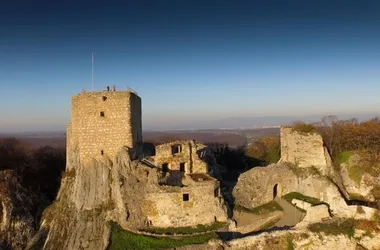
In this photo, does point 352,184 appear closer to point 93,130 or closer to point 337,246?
point 337,246

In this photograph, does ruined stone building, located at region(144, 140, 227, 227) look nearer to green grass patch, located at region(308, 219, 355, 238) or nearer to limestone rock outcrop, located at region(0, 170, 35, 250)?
green grass patch, located at region(308, 219, 355, 238)

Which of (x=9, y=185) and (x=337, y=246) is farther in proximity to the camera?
(x=9, y=185)

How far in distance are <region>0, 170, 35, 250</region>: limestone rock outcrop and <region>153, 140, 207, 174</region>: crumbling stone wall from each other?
12.8m

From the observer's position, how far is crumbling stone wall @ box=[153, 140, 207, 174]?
2538 cm

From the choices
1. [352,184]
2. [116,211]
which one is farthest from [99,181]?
[352,184]

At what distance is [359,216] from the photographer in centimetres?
2425

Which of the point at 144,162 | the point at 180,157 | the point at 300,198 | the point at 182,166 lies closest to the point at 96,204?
the point at 144,162

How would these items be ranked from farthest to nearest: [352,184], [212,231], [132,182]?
[352,184]
[132,182]
[212,231]

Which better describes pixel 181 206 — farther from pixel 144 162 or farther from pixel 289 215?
pixel 289 215

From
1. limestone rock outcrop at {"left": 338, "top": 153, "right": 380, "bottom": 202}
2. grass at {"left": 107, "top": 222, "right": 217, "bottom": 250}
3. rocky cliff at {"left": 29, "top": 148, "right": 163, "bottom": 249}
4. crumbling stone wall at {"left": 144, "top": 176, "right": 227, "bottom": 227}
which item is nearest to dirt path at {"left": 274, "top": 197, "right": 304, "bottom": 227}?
limestone rock outcrop at {"left": 338, "top": 153, "right": 380, "bottom": 202}

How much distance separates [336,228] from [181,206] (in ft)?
35.8

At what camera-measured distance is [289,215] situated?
2597 centimetres

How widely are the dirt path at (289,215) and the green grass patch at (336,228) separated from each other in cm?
179

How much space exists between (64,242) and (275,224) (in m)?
15.0
